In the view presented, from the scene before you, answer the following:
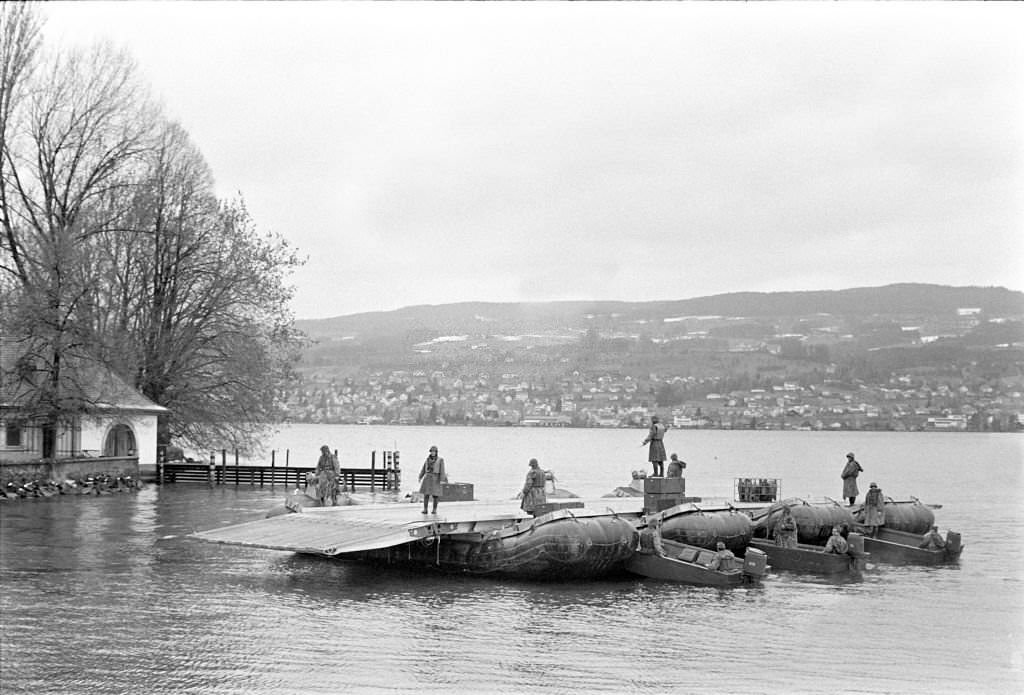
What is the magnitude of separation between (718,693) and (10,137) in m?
48.4

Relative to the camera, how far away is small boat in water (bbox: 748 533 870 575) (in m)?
31.4

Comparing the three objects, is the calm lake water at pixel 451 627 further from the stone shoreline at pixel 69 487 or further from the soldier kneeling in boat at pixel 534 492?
the stone shoreline at pixel 69 487

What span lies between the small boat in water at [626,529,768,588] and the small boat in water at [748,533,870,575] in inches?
95.4

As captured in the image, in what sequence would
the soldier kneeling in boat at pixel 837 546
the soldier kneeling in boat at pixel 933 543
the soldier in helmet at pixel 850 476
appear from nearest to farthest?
the soldier kneeling in boat at pixel 837 546, the soldier kneeling in boat at pixel 933 543, the soldier in helmet at pixel 850 476

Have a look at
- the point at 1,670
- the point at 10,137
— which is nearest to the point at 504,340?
the point at 10,137

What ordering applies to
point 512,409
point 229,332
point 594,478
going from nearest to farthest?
point 229,332 < point 594,478 < point 512,409

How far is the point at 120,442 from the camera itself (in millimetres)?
58938

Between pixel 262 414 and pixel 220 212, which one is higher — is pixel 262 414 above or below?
below

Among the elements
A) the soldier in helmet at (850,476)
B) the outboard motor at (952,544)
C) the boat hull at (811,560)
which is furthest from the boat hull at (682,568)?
the soldier in helmet at (850,476)

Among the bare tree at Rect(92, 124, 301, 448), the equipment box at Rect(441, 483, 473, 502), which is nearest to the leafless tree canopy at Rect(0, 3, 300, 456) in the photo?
the bare tree at Rect(92, 124, 301, 448)

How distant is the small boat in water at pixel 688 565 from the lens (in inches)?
1115

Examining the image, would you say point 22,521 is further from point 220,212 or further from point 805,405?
point 805,405

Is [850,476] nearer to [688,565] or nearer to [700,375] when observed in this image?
[688,565]

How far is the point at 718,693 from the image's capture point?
18.1 metres
